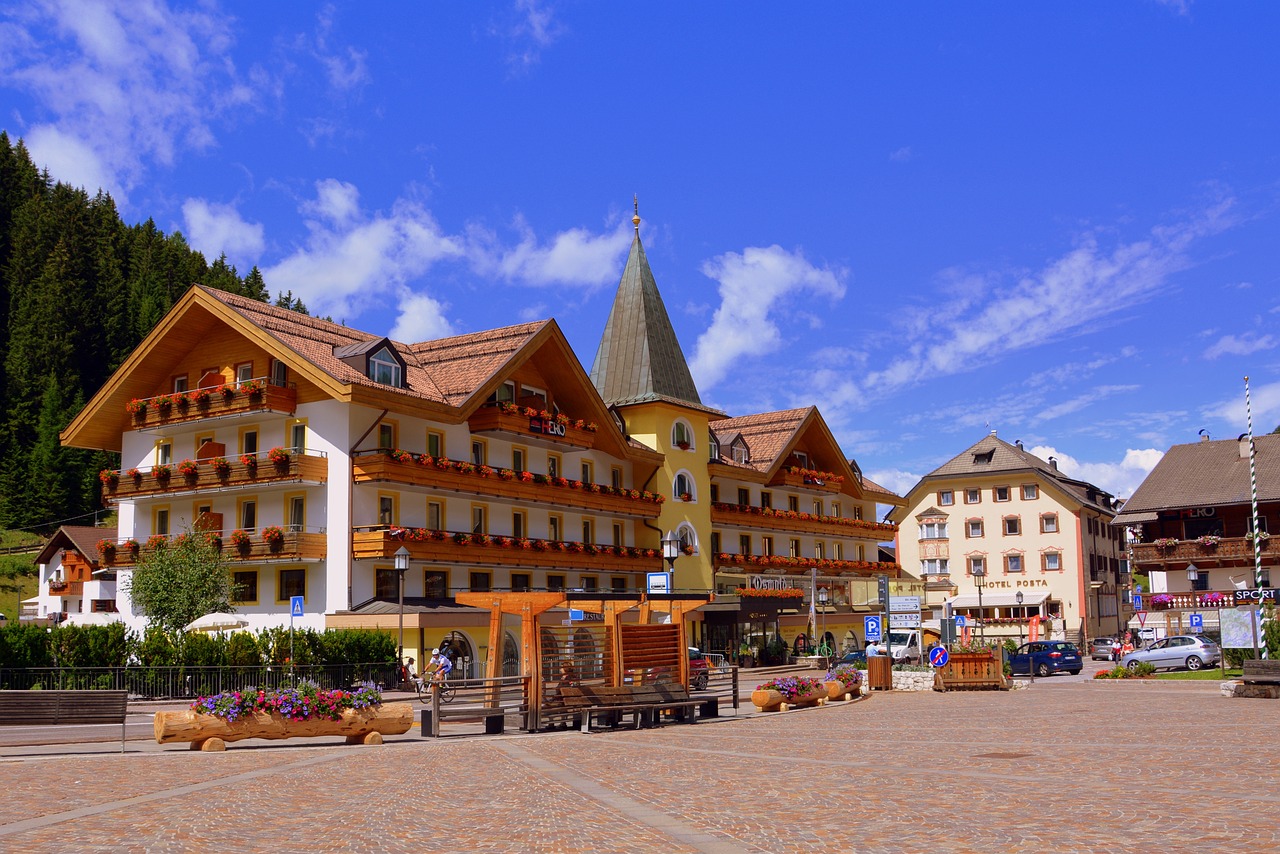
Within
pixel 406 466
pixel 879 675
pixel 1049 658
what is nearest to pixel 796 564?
pixel 1049 658

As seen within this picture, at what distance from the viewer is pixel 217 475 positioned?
45.3 metres

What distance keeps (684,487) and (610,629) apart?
→ 33.4 metres

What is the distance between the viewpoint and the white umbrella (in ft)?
134

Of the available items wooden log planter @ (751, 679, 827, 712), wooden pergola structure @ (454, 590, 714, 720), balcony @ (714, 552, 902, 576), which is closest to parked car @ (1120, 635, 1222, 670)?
wooden log planter @ (751, 679, 827, 712)

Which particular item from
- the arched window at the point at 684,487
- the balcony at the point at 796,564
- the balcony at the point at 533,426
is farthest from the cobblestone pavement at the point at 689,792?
the balcony at the point at 796,564

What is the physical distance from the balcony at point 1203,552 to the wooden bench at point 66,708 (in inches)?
2147

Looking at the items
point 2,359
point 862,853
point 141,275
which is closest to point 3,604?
point 2,359

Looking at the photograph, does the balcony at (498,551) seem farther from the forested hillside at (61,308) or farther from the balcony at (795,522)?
the forested hillside at (61,308)

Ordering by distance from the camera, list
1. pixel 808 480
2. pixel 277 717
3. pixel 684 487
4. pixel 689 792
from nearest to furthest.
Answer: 1. pixel 689 792
2. pixel 277 717
3. pixel 684 487
4. pixel 808 480

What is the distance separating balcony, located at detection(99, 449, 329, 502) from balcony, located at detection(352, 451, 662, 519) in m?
1.62

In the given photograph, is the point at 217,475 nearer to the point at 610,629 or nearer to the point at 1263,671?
the point at 610,629

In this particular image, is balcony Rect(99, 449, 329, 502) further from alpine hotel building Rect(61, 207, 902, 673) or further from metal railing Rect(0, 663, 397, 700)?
metal railing Rect(0, 663, 397, 700)

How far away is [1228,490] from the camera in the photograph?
64.1m

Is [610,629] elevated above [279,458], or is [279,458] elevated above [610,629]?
[279,458]
